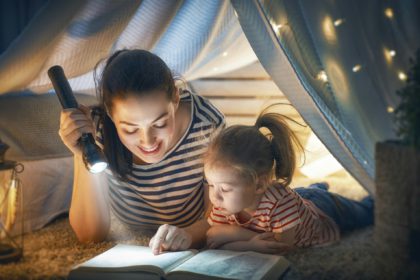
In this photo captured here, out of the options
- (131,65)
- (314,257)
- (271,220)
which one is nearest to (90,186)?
(131,65)

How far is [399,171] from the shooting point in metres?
1.18

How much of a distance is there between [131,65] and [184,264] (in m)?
0.49

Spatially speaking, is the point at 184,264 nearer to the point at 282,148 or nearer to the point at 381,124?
the point at 282,148

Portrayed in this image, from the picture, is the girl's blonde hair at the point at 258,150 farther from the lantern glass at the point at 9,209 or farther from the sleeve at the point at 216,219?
the lantern glass at the point at 9,209

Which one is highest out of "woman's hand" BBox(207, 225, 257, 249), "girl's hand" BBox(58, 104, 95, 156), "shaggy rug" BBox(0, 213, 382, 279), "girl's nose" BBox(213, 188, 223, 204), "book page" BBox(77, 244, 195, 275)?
"girl's hand" BBox(58, 104, 95, 156)

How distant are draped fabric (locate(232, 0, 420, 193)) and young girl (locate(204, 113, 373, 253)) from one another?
128 mm

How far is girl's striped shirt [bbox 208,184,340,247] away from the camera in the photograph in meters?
1.46

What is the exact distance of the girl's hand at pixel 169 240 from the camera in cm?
134

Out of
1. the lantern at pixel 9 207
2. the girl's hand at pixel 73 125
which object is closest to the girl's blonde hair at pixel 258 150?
the girl's hand at pixel 73 125

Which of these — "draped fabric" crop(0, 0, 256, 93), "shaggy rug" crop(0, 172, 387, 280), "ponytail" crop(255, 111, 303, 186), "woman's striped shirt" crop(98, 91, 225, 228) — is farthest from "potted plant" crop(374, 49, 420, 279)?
"draped fabric" crop(0, 0, 256, 93)

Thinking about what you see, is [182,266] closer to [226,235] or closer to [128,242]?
[226,235]

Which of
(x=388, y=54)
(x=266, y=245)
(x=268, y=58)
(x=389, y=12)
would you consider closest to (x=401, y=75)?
(x=388, y=54)

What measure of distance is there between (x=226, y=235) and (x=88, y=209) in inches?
16.1

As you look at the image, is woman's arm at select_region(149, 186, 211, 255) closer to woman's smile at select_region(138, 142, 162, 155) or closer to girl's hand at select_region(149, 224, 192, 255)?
girl's hand at select_region(149, 224, 192, 255)
